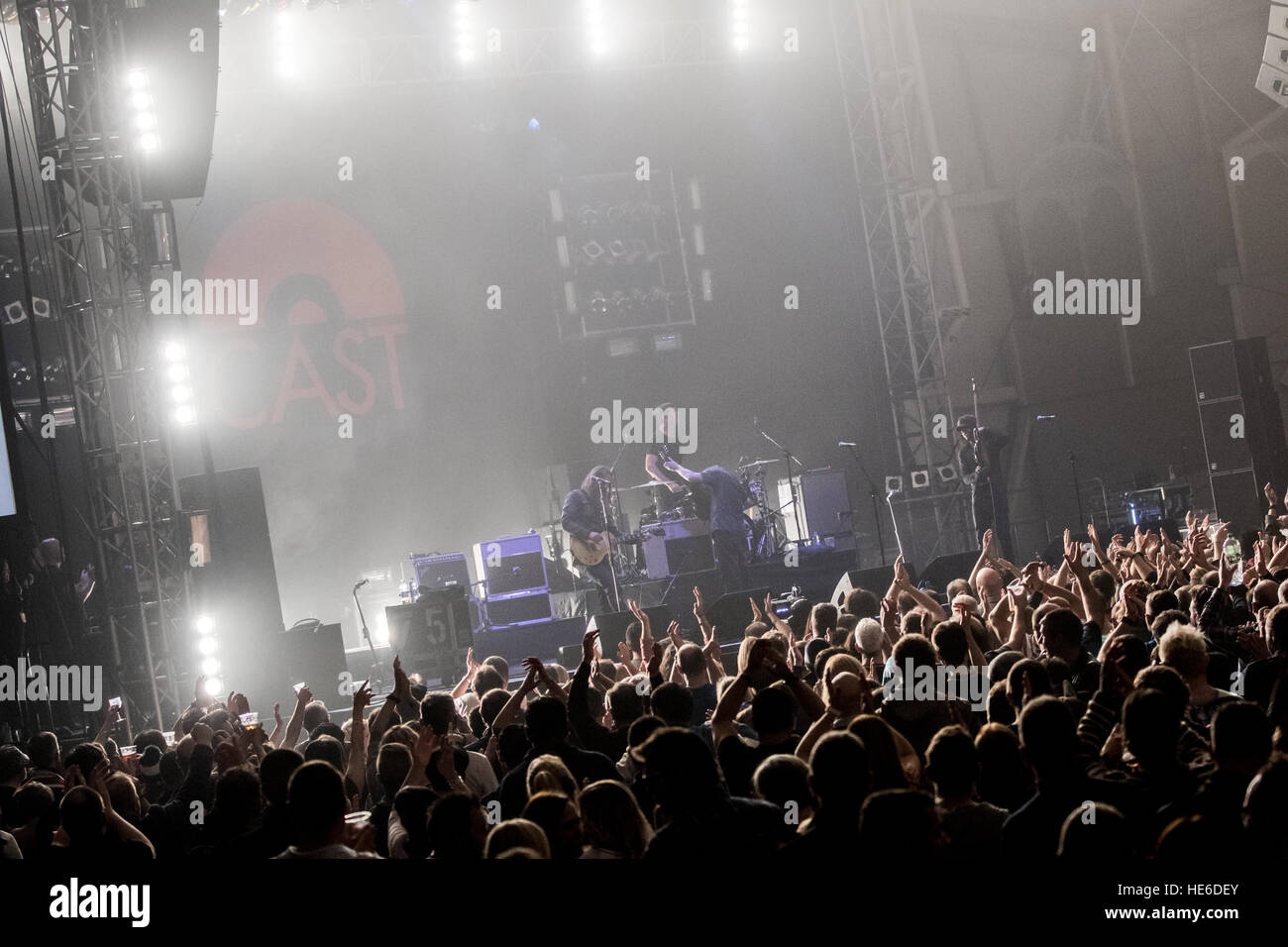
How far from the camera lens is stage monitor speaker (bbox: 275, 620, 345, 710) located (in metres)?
10.9

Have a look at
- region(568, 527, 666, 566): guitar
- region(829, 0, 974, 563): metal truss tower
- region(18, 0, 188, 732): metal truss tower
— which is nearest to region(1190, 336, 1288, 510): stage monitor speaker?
region(829, 0, 974, 563): metal truss tower

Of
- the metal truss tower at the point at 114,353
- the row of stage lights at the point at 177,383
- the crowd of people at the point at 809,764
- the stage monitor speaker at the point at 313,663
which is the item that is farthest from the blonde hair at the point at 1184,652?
the stage monitor speaker at the point at 313,663

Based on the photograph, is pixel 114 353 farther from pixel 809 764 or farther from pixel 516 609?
pixel 809 764

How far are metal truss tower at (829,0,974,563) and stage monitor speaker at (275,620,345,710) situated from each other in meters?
7.40

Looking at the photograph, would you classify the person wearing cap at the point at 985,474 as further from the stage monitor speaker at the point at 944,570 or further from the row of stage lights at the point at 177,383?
the row of stage lights at the point at 177,383

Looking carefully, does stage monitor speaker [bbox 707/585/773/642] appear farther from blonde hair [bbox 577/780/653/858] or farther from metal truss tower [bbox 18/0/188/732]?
blonde hair [bbox 577/780/653/858]

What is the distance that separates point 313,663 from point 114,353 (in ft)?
10.9

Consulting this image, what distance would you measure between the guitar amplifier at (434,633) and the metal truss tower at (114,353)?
8.84 ft

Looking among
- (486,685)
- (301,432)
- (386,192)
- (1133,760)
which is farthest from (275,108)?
(1133,760)

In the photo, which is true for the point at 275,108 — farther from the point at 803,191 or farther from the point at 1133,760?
the point at 1133,760

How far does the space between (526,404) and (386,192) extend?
3.75 meters

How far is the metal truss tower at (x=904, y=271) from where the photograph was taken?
15.1m

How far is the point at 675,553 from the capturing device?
1287cm

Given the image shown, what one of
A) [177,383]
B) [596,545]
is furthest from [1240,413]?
[177,383]
